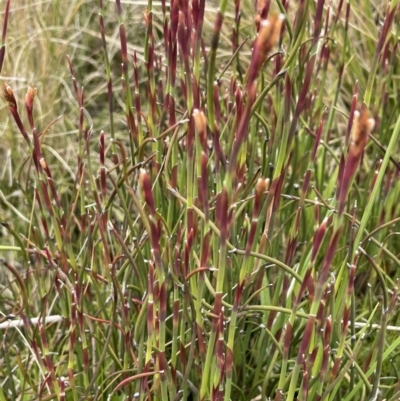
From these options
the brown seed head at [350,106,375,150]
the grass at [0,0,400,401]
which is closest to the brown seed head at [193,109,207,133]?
the grass at [0,0,400,401]

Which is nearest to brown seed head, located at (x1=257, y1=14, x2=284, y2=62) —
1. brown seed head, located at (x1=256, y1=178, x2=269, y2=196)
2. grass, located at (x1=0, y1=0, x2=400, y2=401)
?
grass, located at (x1=0, y1=0, x2=400, y2=401)

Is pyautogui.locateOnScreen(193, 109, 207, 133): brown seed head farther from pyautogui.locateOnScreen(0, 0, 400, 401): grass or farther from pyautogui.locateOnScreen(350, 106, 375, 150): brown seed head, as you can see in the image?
pyautogui.locateOnScreen(350, 106, 375, 150): brown seed head

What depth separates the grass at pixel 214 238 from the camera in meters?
0.55

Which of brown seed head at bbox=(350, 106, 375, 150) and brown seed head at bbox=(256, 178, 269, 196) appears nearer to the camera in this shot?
brown seed head at bbox=(350, 106, 375, 150)

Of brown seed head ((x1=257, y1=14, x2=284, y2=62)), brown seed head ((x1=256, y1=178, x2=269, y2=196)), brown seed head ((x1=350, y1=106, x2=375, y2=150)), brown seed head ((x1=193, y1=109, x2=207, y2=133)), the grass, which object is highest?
brown seed head ((x1=257, y1=14, x2=284, y2=62))

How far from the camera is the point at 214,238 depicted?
0.61 m

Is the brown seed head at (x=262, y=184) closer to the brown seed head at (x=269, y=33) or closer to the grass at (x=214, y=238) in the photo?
the grass at (x=214, y=238)

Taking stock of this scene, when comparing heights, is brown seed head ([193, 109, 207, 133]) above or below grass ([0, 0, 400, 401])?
above

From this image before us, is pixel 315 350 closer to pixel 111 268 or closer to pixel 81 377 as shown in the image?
pixel 111 268

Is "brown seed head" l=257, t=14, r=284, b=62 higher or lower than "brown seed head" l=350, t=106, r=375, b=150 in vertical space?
higher

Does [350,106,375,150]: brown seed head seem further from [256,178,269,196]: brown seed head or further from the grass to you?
[256,178,269,196]: brown seed head

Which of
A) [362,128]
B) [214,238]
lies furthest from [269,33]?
[214,238]

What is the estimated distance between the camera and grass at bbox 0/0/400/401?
55 centimetres

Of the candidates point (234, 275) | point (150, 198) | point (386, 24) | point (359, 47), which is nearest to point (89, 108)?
point (359, 47)
